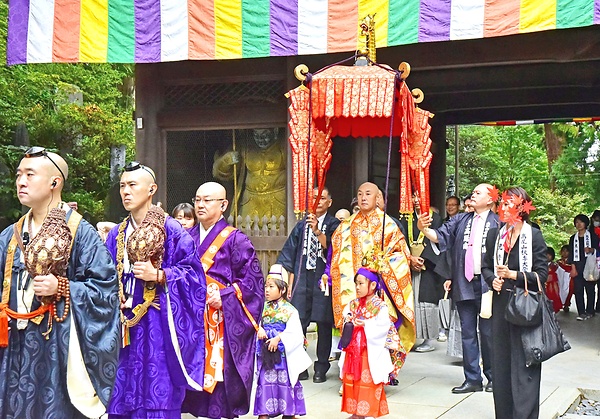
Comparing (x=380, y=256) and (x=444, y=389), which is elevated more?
(x=380, y=256)

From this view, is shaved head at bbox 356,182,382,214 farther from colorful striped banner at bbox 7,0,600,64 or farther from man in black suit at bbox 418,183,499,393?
colorful striped banner at bbox 7,0,600,64

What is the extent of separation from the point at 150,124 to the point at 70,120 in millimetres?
6532

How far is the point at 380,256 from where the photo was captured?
6.77 m

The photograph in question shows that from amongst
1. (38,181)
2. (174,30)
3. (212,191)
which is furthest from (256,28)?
(38,181)

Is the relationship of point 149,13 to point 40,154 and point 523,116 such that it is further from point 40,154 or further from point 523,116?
point 523,116

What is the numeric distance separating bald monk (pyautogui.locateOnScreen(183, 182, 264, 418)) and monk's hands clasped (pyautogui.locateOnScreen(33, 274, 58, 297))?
1.75 metres

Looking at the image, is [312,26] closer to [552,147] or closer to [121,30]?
[121,30]

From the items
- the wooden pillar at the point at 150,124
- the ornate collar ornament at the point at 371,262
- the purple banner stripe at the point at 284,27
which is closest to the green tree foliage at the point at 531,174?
the wooden pillar at the point at 150,124

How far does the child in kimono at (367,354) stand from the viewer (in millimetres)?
5637

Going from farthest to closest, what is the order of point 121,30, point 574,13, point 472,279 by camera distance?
point 121,30, point 574,13, point 472,279

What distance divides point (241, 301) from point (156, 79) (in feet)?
15.6

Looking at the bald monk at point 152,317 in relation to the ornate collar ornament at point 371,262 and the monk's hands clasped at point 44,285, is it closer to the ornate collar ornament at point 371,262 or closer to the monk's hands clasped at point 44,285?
the monk's hands clasped at point 44,285

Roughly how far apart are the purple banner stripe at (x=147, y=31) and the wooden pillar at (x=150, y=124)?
1.15 metres

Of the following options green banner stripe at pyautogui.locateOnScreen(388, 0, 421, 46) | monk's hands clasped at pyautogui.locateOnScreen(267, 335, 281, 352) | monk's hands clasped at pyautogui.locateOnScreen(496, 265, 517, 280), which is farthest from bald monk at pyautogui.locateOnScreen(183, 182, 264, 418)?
green banner stripe at pyautogui.locateOnScreen(388, 0, 421, 46)
